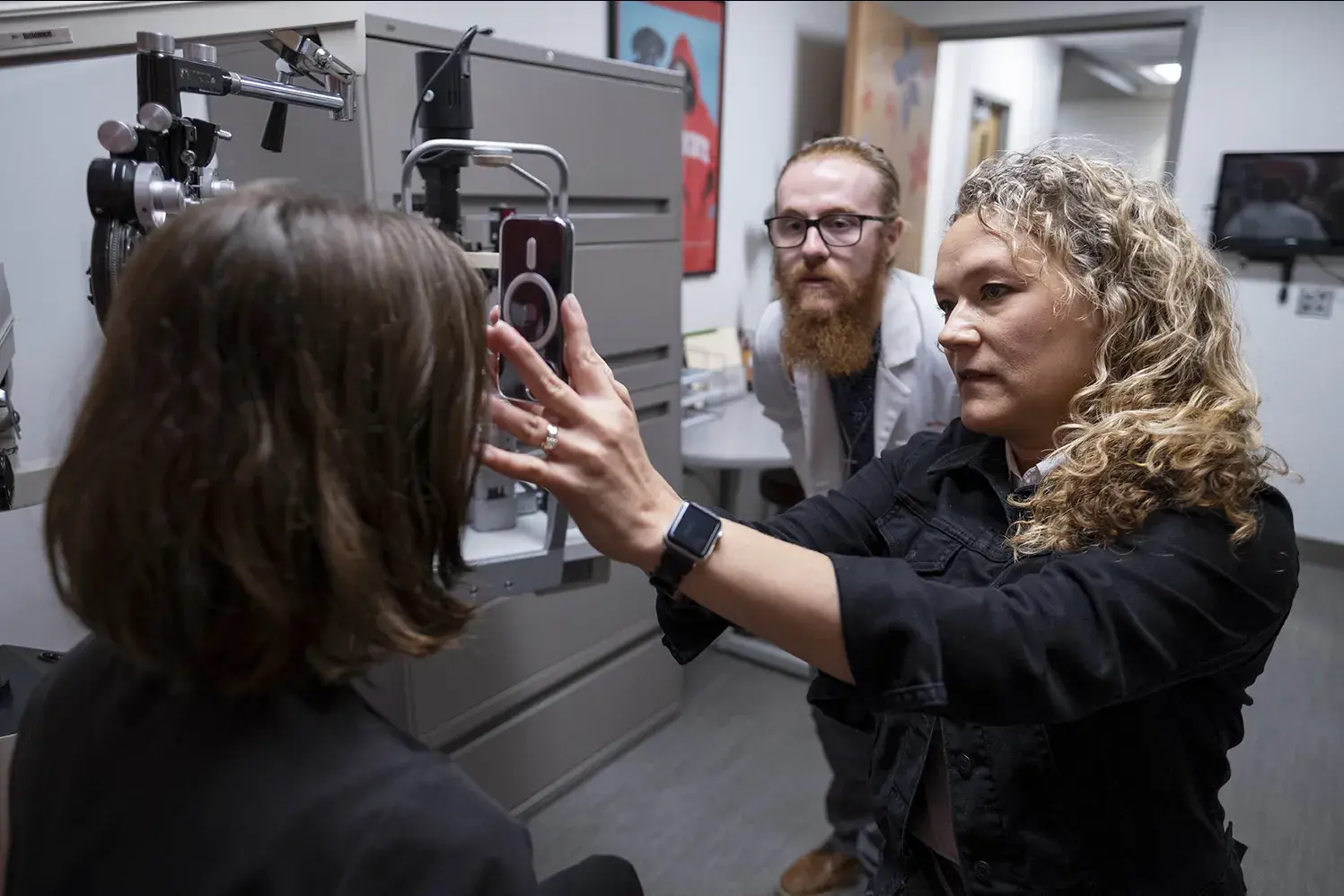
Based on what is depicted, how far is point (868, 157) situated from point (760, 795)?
4.99 ft

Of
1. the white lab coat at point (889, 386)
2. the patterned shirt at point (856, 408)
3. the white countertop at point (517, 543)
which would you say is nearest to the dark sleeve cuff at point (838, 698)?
the white countertop at point (517, 543)

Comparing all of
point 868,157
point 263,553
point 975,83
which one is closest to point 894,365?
point 868,157

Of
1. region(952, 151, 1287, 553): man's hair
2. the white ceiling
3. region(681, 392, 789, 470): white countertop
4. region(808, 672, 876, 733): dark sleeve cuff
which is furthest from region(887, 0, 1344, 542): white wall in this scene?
region(808, 672, 876, 733): dark sleeve cuff

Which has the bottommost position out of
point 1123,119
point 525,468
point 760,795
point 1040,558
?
point 760,795

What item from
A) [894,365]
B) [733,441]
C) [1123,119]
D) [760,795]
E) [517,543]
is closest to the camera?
[517,543]

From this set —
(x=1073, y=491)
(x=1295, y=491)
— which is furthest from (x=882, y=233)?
(x=1295, y=491)

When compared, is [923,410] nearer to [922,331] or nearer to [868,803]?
[922,331]

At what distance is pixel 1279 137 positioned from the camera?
11.3 ft

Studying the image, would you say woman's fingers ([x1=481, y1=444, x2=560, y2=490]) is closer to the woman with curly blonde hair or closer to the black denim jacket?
the woman with curly blonde hair

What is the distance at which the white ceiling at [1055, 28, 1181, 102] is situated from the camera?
521 centimetres

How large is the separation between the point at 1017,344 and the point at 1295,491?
3610mm

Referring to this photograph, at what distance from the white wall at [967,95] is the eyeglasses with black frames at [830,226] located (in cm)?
272

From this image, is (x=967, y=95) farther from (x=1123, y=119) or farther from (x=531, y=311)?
(x=531, y=311)

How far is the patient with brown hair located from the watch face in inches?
7.1
